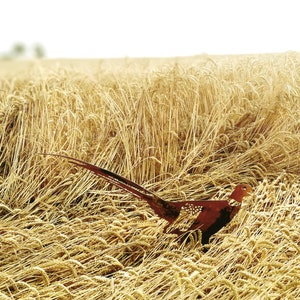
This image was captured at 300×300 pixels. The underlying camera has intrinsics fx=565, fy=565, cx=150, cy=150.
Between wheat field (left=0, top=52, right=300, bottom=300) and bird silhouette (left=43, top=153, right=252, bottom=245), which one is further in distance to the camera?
bird silhouette (left=43, top=153, right=252, bottom=245)

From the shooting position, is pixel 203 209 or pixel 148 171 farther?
pixel 148 171

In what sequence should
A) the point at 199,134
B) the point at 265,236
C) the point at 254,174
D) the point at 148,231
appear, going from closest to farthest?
the point at 265,236 → the point at 148,231 → the point at 254,174 → the point at 199,134

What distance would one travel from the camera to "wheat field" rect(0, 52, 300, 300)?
100 inches

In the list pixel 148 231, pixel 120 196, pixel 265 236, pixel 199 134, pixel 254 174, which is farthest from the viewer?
pixel 199 134

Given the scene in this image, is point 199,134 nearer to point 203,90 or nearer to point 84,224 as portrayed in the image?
point 203,90

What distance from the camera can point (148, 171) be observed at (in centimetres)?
365

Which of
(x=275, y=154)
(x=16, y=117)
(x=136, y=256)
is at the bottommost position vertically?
(x=136, y=256)

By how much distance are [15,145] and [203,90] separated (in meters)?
1.41

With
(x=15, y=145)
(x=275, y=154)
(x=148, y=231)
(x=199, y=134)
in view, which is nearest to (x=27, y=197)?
(x=15, y=145)

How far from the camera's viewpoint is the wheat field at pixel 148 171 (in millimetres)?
2551

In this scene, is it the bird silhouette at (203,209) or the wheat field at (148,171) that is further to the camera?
the bird silhouette at (203,209)

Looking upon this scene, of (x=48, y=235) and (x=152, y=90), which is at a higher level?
(x=152, y=90)

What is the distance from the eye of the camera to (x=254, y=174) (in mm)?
3732

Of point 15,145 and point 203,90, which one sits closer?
point 15,145
